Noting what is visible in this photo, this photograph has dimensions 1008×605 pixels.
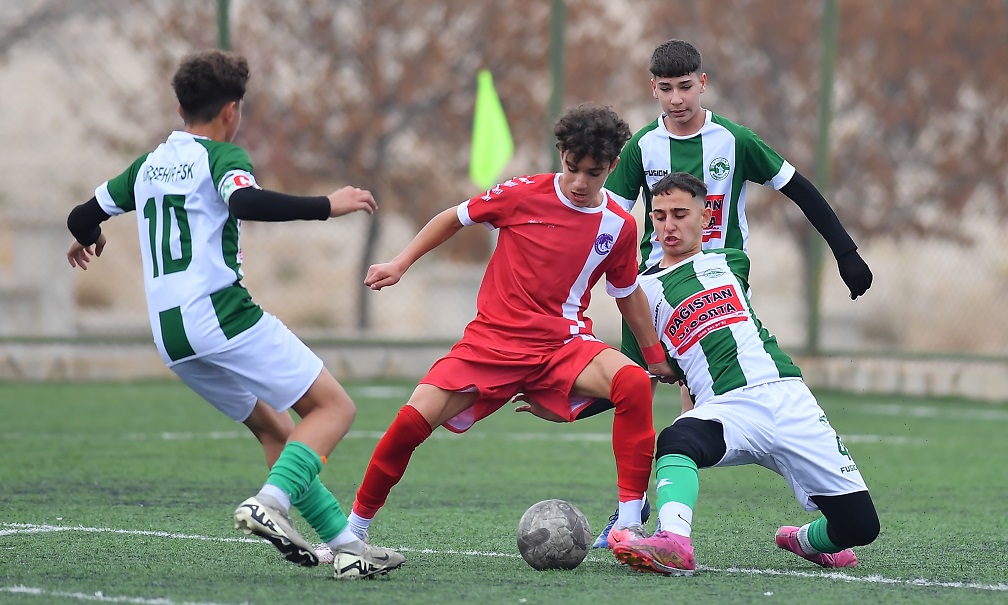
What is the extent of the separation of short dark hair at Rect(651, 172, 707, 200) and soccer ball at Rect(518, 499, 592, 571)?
121 centimetres

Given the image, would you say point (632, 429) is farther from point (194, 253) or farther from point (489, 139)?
point (489, 139)

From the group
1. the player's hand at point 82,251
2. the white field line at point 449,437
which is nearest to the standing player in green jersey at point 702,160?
the player's hand at point 82,251

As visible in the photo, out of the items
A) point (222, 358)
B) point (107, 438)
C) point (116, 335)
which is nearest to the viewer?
point (222, 358)

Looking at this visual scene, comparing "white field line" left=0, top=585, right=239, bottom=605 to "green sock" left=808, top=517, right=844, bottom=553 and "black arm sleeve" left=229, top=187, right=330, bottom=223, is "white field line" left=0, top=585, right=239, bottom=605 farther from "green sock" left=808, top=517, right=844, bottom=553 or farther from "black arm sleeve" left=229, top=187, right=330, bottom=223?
"green sock" left=808, top=517, right=844, bottom=553

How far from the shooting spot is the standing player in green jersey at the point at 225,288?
15.0 feet

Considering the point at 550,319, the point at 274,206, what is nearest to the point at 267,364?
the point at 274,206

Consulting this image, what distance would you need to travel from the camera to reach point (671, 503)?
4703mm

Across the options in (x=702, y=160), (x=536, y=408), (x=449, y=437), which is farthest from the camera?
(x=449, y=437)

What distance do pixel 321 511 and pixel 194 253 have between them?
92 cm

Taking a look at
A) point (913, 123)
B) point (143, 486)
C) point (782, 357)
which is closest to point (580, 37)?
point (913, 123)

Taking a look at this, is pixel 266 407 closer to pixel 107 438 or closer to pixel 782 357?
pixel 782 357

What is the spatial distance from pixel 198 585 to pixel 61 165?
31.5 feet

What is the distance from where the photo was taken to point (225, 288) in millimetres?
4684

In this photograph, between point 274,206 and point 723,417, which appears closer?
point 274,206
